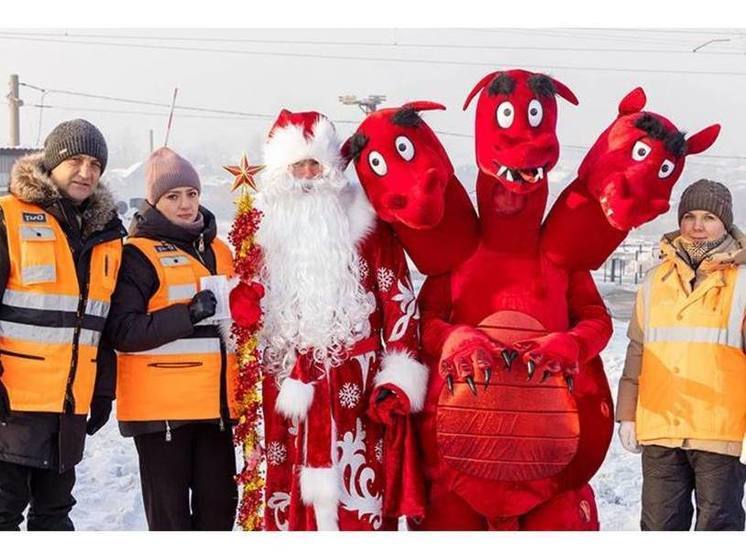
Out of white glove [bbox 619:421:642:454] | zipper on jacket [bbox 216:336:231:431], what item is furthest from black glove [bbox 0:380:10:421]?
white glove [bbox 619:421:642:454]

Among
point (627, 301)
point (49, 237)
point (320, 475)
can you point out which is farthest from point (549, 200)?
point (627, 301)

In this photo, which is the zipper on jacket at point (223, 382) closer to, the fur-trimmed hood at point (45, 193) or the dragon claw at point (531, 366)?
the fur-trimmed hood at point (45, 193)

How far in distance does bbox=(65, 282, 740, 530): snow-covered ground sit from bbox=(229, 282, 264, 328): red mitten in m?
1.51

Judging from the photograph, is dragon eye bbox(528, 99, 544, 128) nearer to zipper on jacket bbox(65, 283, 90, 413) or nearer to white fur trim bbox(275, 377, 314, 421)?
white fur trim bbox(275, 377, 314, 421)

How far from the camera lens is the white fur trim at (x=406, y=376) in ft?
9.63

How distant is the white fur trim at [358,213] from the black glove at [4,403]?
48.3 inches

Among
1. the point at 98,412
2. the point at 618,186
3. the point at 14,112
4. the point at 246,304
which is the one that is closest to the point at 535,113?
the point at 618,186

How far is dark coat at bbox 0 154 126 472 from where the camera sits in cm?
282

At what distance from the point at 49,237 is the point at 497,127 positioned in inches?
58.7

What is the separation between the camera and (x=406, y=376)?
2947mm

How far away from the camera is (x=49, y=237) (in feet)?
9.32

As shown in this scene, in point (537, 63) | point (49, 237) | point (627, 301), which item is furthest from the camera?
point (627, 301)

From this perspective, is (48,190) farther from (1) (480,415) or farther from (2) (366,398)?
(1) (480,415)

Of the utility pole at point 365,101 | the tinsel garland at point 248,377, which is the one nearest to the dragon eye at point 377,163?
the tinsel garland at point 248,377
